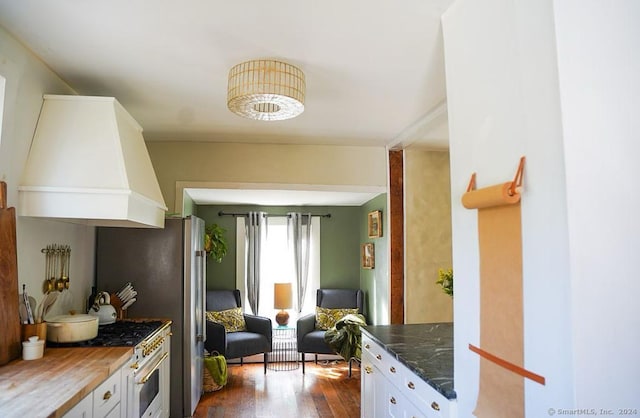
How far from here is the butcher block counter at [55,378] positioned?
1625mm

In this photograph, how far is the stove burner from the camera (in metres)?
2.63

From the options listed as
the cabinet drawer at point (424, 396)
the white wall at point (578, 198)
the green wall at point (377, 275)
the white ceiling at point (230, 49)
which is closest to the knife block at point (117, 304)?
the white ceiling at point (230, 49)

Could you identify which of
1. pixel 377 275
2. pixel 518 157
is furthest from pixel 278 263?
pixel 518 157

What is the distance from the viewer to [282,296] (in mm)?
6078

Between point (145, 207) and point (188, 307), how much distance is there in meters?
1.11

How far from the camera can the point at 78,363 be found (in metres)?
2.25

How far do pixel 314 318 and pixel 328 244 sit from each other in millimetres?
1180

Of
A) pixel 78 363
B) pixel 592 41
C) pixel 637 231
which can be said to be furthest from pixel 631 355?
pixel 78 363

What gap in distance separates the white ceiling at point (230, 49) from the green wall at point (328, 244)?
Result: 272cm

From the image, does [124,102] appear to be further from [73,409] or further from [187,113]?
[73,409]

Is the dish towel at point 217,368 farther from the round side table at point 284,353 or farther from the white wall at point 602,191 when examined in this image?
the white wall at point 602,191

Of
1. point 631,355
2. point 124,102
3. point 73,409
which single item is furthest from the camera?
point 124,102

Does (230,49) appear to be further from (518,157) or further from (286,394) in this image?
(286,394)

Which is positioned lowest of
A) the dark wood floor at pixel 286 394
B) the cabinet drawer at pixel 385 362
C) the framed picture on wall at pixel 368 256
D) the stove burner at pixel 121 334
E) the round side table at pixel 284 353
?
the dark wood floor at pixel 286 394
